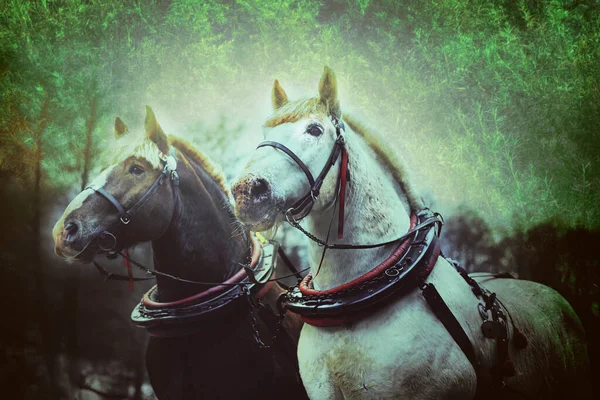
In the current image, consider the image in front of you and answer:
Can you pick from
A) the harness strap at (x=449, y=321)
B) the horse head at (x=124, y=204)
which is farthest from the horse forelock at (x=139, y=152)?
the harness strap at (x=449, y=321)

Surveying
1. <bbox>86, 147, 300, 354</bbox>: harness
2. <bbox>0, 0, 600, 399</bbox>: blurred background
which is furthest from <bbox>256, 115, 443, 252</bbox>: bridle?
<bbox>0, 0, 600, 399</bbox>: blurred background

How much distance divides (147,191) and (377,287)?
4.48 ft

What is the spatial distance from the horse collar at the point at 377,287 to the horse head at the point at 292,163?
0.33 metres

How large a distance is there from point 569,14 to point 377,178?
2.02 m

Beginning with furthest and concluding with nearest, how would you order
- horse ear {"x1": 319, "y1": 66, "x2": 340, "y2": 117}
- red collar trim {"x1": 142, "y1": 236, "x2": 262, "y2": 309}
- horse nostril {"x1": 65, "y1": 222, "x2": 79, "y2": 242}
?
red collar trim {"x1": 142, "y1": 236, "x2": 262, "y2": 309}
horse nostril {"x1": 65, "y1": 222, "x2": 79, "y2": 242}
horse ear {"x1": 319, "y1": 66, "x2": 340, "y2": 117}

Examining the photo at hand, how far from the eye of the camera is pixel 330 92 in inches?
67.9

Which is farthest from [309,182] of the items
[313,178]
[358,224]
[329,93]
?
[329,93]

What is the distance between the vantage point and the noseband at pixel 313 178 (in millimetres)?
1602

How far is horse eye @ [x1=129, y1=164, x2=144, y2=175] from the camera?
2334mm

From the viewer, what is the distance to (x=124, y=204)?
2.26 meters

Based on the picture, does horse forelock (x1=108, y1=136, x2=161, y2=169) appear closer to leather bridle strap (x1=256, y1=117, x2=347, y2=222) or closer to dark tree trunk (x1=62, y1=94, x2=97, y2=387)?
leather bridle strap (x1=256, y1=117, x2=347, y2=222)

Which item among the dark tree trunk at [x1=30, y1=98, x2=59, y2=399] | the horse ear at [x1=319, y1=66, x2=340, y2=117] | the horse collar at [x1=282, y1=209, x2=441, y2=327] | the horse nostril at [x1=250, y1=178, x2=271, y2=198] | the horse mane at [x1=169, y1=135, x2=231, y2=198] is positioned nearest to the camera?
the horse nostril at [x1=250, y1=178, x2=271, y2=198]

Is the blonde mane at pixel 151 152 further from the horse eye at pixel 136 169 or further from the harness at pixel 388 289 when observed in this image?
the harness at pixel 388 289

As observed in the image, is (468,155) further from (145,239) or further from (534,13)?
(145,239)
